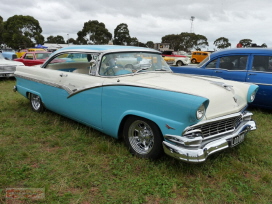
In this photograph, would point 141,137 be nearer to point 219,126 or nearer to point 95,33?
point 219,126

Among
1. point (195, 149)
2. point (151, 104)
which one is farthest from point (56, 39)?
point (195, 149)

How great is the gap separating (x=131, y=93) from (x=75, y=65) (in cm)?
255

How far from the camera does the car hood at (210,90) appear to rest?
109 inches

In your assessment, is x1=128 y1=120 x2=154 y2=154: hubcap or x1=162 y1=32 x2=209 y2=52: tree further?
x1=162 y1=32 x2=209 y2=52: tree

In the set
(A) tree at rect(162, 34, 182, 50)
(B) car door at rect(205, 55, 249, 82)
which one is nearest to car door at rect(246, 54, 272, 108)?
(B) car door at rect(205, 55, 249, 82)

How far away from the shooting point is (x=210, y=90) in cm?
291

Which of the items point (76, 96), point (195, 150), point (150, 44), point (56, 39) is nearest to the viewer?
point (195, 150)

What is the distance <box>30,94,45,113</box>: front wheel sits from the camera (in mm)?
4821

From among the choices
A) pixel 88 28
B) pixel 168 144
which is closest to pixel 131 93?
pixel 168 144

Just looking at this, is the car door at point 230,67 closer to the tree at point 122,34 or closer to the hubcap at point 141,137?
the hubcap at point 141,137

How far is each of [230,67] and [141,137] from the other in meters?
3.56

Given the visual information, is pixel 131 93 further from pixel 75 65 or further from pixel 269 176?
pixel 75 65

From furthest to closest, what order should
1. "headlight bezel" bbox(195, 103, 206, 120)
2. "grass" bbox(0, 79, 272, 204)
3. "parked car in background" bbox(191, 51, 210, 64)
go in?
1. "parked car in background" bbox(191, 51, 210, 64)
2. "headlight bezel" bbox(195, 103, 206, 120)
3. "grass" bbox(0, 79, 272, 204)

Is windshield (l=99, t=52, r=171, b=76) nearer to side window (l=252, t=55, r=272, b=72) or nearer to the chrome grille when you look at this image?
the chrome grille
